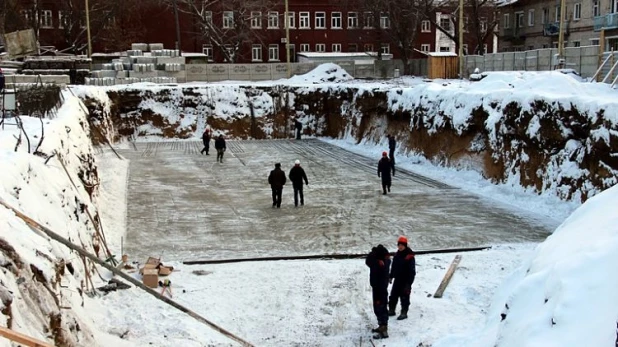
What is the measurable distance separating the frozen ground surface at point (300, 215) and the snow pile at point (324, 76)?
18.9 meters

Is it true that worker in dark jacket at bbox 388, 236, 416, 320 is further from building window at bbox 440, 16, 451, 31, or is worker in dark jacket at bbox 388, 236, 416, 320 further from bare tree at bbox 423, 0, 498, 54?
building window at bbox 440, 16, 451, 31

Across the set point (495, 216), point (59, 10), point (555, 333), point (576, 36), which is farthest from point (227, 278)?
point (59, 10)

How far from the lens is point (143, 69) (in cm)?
4428

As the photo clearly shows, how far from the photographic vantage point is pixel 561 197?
1864 cm

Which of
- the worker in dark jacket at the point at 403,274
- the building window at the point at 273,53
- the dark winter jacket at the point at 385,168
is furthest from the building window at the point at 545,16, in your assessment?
the worker in dark jacket at the point at 403,274

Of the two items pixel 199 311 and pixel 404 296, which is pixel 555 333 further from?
pixel 199 311

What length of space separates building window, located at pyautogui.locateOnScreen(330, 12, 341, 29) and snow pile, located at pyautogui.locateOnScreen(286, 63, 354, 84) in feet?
48.7

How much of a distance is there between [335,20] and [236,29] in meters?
11.3

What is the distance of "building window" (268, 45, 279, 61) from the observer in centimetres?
5981

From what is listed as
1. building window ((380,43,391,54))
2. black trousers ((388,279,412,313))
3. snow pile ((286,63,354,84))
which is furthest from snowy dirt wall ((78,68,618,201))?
building window ((380,43,391,54))

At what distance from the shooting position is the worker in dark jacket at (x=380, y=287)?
31.1 feet

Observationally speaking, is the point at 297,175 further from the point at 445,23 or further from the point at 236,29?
the point at 445,23

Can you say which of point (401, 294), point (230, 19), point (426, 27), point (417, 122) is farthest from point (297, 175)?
point (426, 27)

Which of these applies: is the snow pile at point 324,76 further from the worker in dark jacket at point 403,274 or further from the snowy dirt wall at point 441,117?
the worker in dark jacket at point 403,274
